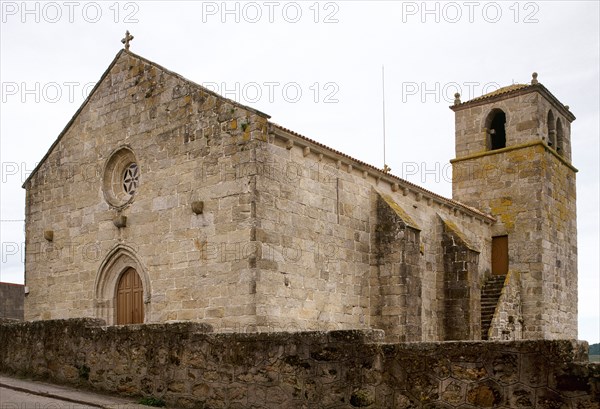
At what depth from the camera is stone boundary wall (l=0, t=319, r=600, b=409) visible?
661 cm

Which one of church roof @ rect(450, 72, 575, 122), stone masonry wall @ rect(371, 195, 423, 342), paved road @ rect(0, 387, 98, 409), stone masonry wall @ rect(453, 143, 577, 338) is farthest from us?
church roof @ rect(450, 72, 575, 122)

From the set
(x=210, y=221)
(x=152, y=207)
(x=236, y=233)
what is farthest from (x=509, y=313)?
(x=152, y=207)

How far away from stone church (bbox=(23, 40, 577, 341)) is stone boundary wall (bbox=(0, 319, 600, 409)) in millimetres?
3694

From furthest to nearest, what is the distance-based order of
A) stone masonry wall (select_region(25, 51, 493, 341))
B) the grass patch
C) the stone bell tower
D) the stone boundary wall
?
the stone bell tower < stone masonry wall (select_region(25, 51, 493, 341)) < the grass patch < the stone boundary wall

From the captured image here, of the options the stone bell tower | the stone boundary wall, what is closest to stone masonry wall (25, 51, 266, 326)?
the stone boundary wall

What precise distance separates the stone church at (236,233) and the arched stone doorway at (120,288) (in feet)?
0.13

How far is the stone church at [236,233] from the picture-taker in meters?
14.8

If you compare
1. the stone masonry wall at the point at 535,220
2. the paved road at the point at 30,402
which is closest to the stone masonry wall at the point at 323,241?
the paved road at the point at 30,402

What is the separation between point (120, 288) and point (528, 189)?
14.5 m

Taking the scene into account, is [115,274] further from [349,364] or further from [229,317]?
[349,364]

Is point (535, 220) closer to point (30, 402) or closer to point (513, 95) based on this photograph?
point (513, 95)

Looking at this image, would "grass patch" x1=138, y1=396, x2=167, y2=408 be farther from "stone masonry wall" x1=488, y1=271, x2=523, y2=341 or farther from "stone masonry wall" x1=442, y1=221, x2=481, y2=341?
"stone masonry wall" x1=488, y1=271, x2=523, y2=341

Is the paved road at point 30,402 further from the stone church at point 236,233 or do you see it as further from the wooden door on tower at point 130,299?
the wooden door on tower at point 130,299

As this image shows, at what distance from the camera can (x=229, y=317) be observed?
14.5 m
